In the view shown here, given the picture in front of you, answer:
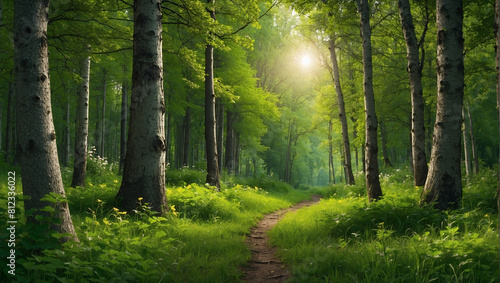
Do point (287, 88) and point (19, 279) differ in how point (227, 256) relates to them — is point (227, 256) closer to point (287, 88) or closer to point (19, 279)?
point (19, 279)

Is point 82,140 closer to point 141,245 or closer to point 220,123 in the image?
point 141,245

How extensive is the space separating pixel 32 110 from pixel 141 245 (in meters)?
2.08

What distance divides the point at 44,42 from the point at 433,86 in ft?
47.3

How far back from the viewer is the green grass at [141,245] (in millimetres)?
2764

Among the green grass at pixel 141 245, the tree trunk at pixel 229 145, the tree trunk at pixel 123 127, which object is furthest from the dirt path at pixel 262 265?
the tree trunk at pixel 229 145

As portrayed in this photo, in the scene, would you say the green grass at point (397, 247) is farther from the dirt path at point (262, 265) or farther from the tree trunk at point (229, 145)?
the tree trunk at point (229, 145)

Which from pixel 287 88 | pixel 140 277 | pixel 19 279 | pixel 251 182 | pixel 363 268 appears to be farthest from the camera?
pixel 287 88

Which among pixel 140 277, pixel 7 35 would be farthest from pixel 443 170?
pixel 7 35

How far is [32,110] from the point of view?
10.1ft

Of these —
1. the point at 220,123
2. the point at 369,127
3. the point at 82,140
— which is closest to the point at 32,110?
the point at 369,127

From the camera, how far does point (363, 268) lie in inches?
123

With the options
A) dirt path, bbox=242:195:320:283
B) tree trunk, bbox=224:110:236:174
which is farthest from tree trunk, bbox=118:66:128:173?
dirt path, bbox=242:195:320:283

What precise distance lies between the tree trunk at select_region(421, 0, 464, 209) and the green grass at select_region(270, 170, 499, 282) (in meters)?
0.45

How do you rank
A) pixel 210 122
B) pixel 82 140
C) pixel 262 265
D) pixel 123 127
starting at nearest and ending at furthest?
pixel 262 265, pixel 82 140, pixel 210 122, pixel 123 127
